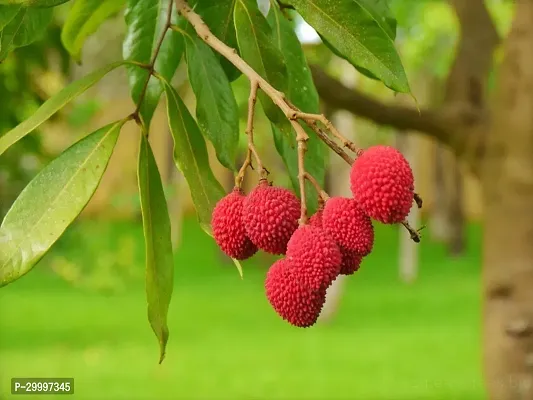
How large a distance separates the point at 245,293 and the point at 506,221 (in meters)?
6.41

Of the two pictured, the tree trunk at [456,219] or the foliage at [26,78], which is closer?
the foliage at [26,78]

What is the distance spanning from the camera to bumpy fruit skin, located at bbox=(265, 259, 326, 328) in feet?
2.71

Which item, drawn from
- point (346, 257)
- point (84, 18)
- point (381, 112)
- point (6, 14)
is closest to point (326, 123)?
point (346, 257)

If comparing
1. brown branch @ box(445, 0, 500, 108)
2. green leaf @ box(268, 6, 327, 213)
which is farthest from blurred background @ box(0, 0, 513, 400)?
green leaf @ box(268, 6, 327, 213)

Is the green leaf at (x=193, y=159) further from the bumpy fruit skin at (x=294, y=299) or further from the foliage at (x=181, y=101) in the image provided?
the bumpy fruit skin at (x=294, y=299)

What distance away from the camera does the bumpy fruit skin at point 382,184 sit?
2.54ft

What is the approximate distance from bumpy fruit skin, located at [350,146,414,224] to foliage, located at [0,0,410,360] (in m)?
0.03

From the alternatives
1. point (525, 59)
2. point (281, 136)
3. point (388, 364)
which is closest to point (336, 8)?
point (281, 136)

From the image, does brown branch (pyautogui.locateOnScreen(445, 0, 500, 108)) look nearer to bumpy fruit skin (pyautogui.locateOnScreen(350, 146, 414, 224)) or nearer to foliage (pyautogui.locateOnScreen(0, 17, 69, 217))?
foliage (pyautogui.locateOnScreen(0, 17, 69, 217))

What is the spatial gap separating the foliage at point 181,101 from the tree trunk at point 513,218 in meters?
2.11

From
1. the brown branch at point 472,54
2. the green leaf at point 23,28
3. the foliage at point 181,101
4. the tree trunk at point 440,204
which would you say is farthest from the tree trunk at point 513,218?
the tree trunk at point 440,204

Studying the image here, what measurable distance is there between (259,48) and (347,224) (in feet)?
0.82

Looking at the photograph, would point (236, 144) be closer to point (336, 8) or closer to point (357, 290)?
point (336, 8)

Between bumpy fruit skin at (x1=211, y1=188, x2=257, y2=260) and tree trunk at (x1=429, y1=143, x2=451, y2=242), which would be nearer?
bumpy fruit skin at (x1=211, y1=188, x2=257, y2=260)
